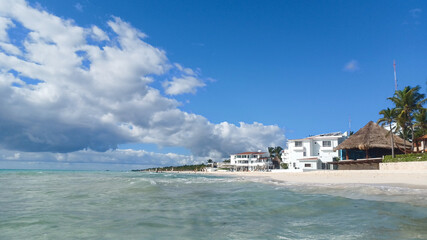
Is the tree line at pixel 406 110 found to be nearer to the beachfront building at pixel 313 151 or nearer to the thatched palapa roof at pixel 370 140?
the thatched palapa roof at pixel 370 140

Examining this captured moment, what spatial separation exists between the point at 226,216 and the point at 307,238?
11.0 ft

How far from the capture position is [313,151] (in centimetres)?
5659

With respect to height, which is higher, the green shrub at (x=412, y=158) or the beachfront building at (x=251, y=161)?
the green shrub at (x=412, y=158)

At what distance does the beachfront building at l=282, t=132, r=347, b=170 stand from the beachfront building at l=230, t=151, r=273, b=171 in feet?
72.9

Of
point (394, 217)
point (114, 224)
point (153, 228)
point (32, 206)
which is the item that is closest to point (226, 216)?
point (153, 228)

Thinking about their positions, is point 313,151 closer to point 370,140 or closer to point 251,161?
point 370,140

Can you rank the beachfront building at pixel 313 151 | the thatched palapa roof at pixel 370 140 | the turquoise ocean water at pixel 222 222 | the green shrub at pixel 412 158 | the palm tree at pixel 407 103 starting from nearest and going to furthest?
1. the turquoise ocean water at pixel 222 222
2. the green shrub at pixel 412 158
3. the palm tree at pixel 407 103
4. the thatched palapa roof at pixel 370 140
5. the beachfront building at pixel 313 151

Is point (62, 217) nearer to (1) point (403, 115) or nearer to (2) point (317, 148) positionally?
(1) point (403, 115)

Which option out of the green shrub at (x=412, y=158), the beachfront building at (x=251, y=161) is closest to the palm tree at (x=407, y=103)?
the green shrub at (x=412, y=158)

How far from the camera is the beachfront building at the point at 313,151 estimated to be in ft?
175

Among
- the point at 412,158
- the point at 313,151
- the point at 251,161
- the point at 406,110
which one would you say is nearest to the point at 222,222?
the point at 412,158

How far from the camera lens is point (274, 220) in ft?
26.7

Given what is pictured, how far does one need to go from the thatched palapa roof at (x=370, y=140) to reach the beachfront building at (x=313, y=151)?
1118cm

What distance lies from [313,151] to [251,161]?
1265 inches
